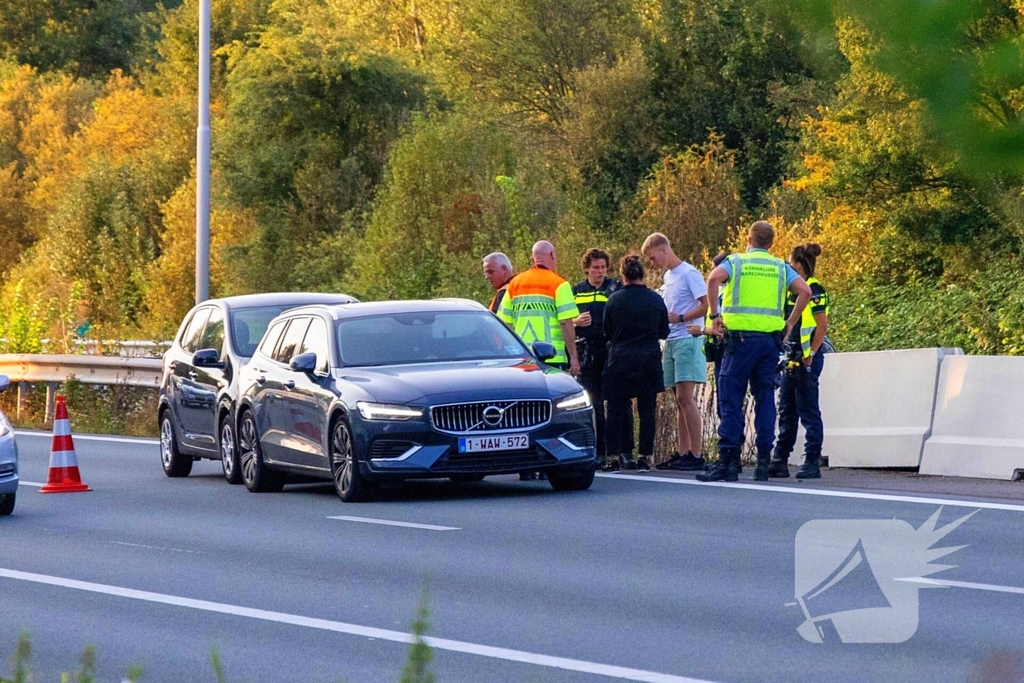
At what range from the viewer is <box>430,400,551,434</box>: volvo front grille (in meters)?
13.6

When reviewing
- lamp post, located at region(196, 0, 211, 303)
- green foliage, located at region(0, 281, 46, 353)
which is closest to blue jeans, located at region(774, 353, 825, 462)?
lamp post, located at region(196, 0, 211, 303)

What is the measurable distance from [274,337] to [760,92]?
30402 mm

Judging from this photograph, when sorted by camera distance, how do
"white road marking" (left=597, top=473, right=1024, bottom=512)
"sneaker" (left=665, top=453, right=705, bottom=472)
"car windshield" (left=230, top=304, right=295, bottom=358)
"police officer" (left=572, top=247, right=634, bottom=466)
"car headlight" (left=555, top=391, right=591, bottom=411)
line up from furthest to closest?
1. "car windshield" (left=230, top=304, right=295, bottom=358)
2. "police officer" (left=572, top=247, right=634, bottom=466)
3. "sneaker" (left=665, top=453, right=705, bottom=472)
4. "car headlight" (left=555, top=391, right=591, bottom=411)
5. "white road marking" (left=597, top=473, right=1024, bottom=512)

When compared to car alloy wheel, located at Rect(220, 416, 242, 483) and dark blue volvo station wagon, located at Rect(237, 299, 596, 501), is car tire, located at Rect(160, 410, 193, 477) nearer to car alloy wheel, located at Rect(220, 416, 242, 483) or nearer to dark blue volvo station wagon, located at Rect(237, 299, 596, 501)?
car alloy wheel, located at Rect(220, 416, 242, 483)

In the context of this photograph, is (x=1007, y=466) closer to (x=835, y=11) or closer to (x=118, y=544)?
(x=118, y=544)

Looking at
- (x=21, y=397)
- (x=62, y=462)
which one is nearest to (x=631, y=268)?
(x=62, y=462)

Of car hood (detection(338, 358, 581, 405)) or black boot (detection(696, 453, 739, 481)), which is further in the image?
black boot (detection(696, 453, 739, 481))

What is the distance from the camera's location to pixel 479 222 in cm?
3822

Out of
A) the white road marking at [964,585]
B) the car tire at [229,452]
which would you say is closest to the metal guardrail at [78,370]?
the car tire at [229,452]

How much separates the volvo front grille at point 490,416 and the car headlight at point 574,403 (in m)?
0.13

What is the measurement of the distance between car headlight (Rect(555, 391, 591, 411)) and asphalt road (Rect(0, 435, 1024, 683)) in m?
0.66

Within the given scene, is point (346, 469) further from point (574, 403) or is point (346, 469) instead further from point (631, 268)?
point (631, 268)

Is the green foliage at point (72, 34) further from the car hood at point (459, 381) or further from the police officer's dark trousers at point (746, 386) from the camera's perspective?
the police officer's dark trousers at point (746, 386)

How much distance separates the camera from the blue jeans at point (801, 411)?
15133 millimetres
